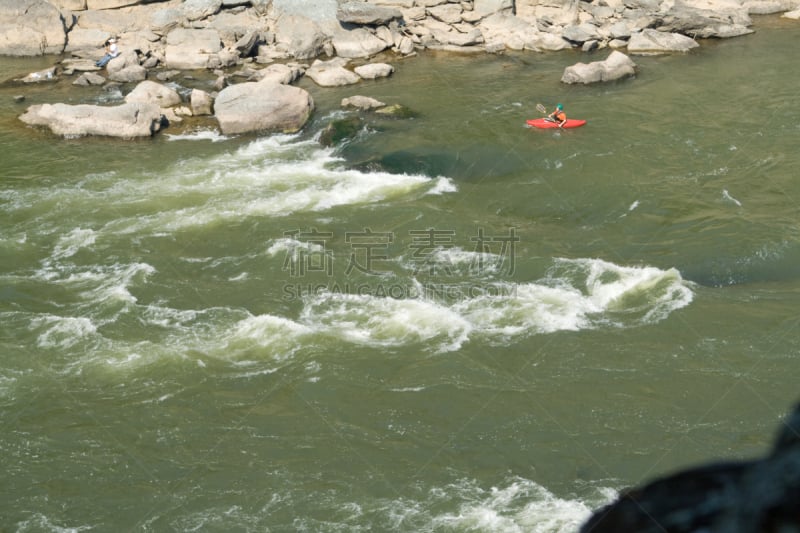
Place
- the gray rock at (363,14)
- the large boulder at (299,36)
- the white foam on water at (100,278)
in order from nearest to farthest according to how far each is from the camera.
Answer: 1. the white foam on water at (100,278)
2. the large boulder at (299,36)
3. the gray rock at (363,14)

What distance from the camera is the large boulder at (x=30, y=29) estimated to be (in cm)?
2806

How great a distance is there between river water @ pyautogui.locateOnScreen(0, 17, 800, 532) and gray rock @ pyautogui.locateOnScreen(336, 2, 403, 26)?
834 centimetres

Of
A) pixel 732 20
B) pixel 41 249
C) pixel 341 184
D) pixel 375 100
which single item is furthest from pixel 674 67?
pixel 41 249

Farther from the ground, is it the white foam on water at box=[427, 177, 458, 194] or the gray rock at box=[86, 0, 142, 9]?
the gray rock at box=[86, 0, 142, 9]

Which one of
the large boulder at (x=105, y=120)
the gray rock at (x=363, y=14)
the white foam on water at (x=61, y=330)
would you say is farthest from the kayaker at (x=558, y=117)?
the white foam on water at (x=61, y=330)

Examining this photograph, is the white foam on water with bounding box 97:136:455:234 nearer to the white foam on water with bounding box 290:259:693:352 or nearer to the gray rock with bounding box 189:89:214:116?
the gray rock with bounding box 189:89:214:116

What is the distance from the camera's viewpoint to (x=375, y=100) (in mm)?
21984

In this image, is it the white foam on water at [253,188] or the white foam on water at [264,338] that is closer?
the white foam on water at [264,338]

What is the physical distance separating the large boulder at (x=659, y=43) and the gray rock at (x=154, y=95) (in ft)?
45.6

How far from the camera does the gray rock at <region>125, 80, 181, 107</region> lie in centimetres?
2242

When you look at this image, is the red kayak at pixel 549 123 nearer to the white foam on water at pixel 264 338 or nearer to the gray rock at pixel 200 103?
the gray rock at pixel 200 103

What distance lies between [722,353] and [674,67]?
610 inches

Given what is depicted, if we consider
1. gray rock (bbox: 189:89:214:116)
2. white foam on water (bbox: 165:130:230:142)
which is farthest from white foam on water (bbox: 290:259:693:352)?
gray rock (bbox: 189:89:214:116)

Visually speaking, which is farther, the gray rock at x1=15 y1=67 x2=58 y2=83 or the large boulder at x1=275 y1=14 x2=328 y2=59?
the large boulder at x1=275 y1=14 x2=328 y2=59
